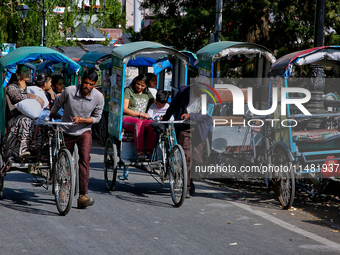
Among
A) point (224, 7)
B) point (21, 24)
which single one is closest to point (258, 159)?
point (224, 7)

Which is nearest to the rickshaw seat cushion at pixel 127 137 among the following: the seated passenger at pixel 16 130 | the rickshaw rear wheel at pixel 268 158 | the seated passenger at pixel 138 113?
the seated passenger at pixel 138 113

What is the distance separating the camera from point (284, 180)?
7098mm

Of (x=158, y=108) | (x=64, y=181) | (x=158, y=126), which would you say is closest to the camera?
(x=64, y=181)

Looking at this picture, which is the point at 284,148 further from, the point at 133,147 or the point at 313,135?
the point at 133,147

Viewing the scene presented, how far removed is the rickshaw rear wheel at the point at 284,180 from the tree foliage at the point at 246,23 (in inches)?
311

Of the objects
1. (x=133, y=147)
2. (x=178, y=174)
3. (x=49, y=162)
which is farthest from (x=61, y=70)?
(x=178, y=174)

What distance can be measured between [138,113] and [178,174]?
1.62 m

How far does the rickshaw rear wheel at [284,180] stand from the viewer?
6.84m

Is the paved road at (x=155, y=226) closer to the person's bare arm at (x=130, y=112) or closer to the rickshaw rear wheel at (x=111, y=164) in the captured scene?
the rickshaw rear wheel at (x=111, y=164)

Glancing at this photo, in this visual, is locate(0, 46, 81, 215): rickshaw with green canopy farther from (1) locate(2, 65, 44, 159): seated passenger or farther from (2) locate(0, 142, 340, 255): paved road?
(2) locate(0, 142, 340, 255): paved road

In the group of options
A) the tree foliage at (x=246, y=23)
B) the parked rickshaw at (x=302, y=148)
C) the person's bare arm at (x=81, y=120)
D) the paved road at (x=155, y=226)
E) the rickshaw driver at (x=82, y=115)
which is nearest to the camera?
the paved road at (x=155, y=226)

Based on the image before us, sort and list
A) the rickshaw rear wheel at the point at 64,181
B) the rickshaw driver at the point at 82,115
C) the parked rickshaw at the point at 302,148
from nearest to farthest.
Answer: the rickshaw rear wheel at the point at 64,181, the rickshaw driver at the point at 82,115, the parked rickshaw at the point at 302,148

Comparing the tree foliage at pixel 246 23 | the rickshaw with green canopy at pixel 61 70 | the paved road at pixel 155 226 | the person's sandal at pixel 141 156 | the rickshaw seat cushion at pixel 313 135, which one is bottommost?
the paved road at pixel 155 226

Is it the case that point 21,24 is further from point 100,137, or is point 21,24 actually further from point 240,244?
point 240,244
